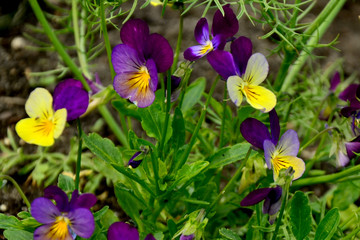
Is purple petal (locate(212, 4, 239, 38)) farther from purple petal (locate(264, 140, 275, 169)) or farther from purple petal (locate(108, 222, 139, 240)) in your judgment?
purple petal (locate(108, 222, 139, 240))

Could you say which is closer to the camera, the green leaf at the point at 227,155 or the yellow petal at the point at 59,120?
the yellow petal at the point at 59,120

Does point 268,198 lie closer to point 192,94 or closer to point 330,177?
point 330,177

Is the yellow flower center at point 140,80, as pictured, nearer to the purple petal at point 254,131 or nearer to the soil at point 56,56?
the purple petal at point 254,131

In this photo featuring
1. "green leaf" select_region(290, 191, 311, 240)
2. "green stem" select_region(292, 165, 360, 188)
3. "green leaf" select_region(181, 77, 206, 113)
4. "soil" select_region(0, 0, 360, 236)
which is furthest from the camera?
"soil" select_region(0, 0, 360, 236)

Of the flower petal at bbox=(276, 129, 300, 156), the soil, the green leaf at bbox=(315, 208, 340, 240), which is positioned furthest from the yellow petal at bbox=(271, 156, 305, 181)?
the soil

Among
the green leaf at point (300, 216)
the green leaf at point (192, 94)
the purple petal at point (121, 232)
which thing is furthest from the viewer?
the green leaf at point (192, 94)

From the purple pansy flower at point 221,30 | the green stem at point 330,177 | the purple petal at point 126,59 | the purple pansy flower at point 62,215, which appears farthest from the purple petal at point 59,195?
the green stem at point 330,177

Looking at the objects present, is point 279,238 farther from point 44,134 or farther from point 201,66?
point 201,66
